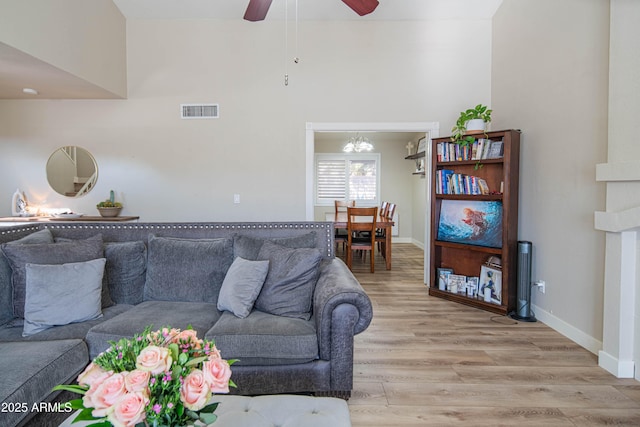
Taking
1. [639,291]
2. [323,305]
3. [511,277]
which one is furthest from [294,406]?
[511,277]

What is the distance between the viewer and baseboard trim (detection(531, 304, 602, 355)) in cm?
260

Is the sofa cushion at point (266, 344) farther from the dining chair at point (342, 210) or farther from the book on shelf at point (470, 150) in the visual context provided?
Result: the dining chair at point (342, 210)

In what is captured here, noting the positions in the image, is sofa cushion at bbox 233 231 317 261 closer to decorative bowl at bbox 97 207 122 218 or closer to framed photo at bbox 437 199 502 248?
framed photo at bbox 437 199 502 248

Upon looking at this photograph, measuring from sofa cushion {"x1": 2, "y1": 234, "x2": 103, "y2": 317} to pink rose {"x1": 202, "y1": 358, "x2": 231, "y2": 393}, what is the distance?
178 cm

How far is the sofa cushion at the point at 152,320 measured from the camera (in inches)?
72.7

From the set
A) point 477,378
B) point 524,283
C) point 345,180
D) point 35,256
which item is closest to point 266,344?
point 477,378

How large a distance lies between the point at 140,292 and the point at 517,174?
11.6 ft

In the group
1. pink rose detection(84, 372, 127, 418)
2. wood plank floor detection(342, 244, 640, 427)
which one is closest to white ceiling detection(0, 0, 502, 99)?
wood plank floor detection(342, 244, 640, 427)

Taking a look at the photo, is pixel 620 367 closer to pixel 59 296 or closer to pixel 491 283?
pixel 491 283

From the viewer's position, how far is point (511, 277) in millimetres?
3402

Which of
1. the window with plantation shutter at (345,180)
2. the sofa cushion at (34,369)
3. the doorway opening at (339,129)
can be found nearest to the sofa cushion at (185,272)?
the sofa cushion at (34,369)

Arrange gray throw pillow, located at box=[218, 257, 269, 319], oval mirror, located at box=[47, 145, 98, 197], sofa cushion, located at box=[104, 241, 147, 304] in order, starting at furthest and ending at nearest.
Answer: oval mirror, located at box=[47, 145, 98, 197] → sofa cushion, located at box=[104, 241, 147, 304] → gray throw pillow, located at box=[218, 257, 269, 319]

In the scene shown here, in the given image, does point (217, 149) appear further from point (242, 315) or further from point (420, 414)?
point (420, 414)

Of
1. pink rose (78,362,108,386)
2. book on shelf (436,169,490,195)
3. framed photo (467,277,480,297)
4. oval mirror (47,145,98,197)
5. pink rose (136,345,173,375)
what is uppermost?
oval mirror (47,145,98,197)
